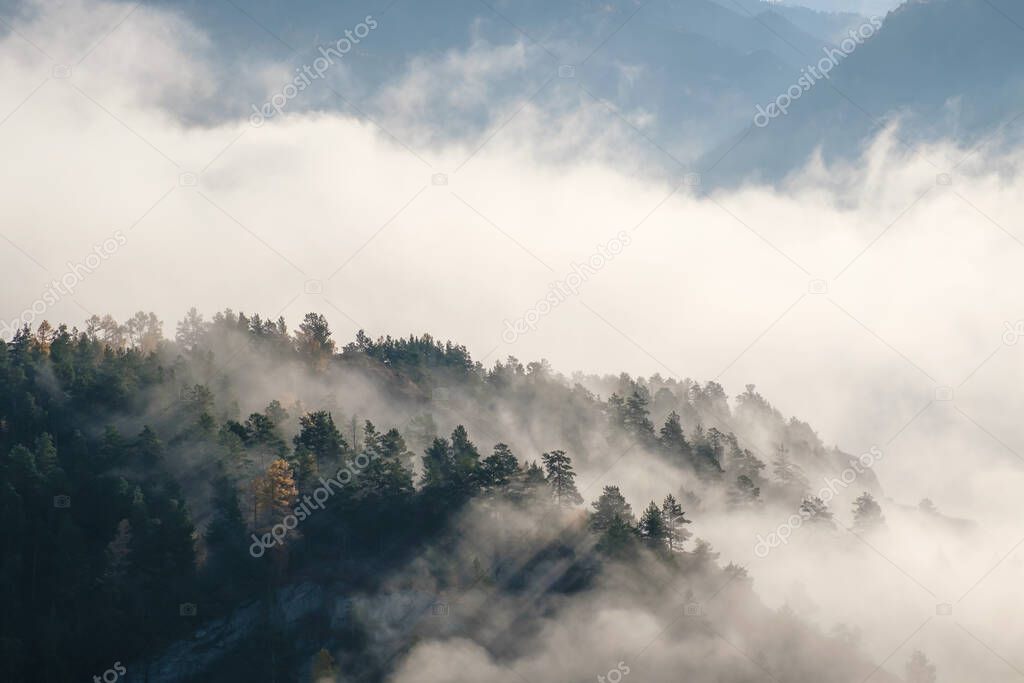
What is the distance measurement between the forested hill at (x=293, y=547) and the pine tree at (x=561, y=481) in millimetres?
299

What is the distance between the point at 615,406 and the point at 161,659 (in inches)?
3241

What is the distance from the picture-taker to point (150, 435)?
13938 centimetres

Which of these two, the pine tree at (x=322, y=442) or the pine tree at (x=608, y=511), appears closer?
the pine tree at (x=322, y=442)

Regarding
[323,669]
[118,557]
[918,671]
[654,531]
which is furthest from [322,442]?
[918,671]

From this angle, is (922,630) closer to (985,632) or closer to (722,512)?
(985,632)

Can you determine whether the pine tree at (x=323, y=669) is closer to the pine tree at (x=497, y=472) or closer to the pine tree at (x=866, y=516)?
the pine tree at (x=497, y=472)

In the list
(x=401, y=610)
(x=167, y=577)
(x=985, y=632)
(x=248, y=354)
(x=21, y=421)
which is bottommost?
(x=985, y=632)

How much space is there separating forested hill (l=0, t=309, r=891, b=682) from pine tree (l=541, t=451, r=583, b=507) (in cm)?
30

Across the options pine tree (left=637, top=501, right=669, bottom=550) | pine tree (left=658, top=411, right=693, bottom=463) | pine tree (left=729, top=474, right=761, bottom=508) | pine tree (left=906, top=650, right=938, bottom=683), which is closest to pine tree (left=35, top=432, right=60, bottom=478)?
Result: pine tree (left=637, top=501, right=669, bottom=550)

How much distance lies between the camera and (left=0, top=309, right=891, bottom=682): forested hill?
404ft

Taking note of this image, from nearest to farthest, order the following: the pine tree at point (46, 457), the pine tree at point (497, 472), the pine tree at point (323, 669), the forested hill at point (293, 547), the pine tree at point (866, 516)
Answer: the pine tree at point (323, 669), the forested hill at point (293, 547), the pine tree at point (46, 457), the pine tree at point (497, 472), the pine tree at point (866, 516)

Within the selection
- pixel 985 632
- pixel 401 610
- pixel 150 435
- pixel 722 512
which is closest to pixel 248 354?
pixel 150 435

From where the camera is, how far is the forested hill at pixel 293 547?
123250 mm

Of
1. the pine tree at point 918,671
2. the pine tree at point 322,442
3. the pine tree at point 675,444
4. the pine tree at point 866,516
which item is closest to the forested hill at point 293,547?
the pine tree at point 322,442
